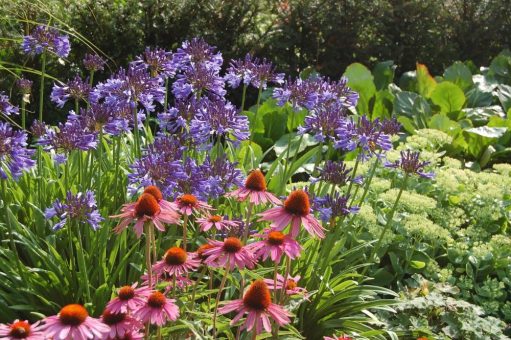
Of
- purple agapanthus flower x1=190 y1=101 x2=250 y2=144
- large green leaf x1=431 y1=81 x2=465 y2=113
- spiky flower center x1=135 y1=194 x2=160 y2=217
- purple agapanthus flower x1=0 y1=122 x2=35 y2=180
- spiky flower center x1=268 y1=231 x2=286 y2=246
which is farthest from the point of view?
large green leaf x1=431 y1=81 x2=465 y2=113

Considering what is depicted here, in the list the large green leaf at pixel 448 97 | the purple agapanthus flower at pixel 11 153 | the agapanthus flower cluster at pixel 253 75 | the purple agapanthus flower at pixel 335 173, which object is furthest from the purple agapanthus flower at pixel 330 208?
the large green leaf at pixel 448 97

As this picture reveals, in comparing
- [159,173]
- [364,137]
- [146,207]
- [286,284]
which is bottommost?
[286,284]

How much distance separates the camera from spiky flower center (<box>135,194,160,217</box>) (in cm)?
204

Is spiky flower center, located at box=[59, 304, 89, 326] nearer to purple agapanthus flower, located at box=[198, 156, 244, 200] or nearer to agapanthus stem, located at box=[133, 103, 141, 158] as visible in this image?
purple agapanthus flower, located at box=[198, 156, 244, 200]

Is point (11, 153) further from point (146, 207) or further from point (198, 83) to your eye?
point (198, 83)

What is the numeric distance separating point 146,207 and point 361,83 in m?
4.32

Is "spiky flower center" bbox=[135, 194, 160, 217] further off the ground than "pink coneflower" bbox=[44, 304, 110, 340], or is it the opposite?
"spiky flower center" bbox=[135, 194, 160, 217]

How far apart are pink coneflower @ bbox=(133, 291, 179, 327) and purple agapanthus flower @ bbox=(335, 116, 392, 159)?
120 cm

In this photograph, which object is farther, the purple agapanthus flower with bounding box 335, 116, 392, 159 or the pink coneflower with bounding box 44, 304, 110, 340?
the purple agapanthus flower with bounding box 335, 116, 392, 159

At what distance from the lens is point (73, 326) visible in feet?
5.62

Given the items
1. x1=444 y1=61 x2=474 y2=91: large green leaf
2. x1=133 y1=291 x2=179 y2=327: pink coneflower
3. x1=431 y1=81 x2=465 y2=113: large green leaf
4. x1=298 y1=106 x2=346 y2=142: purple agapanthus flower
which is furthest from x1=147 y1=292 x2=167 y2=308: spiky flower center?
x1=444 y1=61 x2=474 y2=91: large green leaf

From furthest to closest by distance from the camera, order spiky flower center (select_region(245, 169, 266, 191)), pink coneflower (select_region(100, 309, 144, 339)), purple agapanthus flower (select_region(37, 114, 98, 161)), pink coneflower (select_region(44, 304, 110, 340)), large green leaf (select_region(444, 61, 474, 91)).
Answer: large green leaf (select_region(444, 61, 474, 91)) < purple agapanthus flower (select_region(37, 114, 98, 161)) < spiky flower center (select_region(245, 169, 266, 191)) < pink coneflower (select_region(100, 309, 144, 339)) < pink coneflower (select_region(44, 304, 110, 340))

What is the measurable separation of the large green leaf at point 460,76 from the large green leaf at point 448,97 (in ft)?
1.71

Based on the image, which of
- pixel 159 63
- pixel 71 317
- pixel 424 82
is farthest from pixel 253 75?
pixel 424 82
